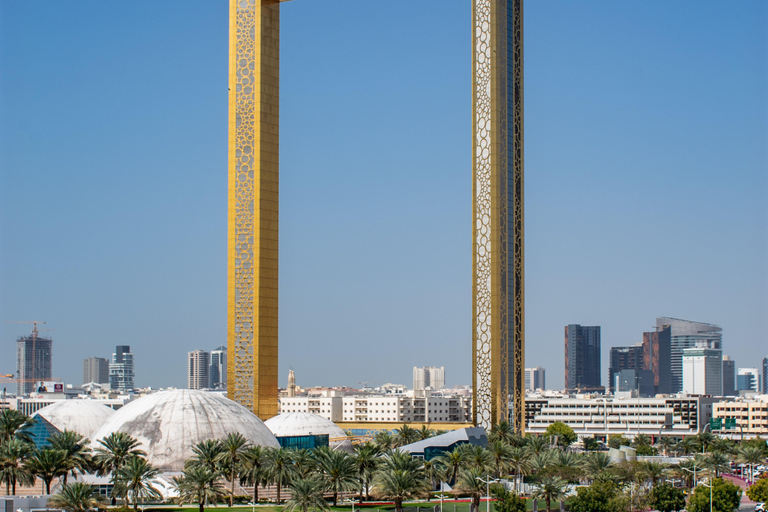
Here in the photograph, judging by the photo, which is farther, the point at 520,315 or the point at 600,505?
the point at 520,315

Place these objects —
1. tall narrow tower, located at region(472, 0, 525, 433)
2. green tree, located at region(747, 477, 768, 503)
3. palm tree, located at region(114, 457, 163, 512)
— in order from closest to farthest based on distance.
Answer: palm tree, located at region(114, 457, 163, 512)
green tree, located at region(747, 477, 768, 503)
tall narrow tower, located at region(472, 0, 525, 433)

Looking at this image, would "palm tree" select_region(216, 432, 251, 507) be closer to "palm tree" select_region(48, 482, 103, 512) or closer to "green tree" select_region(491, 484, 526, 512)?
"palm tree" select_region(48, 482, 103, 512)

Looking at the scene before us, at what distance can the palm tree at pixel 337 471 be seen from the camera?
65375 mm

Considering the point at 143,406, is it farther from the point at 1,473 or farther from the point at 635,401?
the point at 635,401

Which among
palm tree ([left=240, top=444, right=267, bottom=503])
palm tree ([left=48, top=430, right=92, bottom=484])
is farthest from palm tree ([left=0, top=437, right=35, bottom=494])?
palm tree ([left=240, top=444, right=267, bottom=503])

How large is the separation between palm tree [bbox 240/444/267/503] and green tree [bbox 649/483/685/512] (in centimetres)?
2449

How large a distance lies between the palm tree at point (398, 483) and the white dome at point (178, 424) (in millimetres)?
16199

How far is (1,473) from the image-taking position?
6494 centimetres

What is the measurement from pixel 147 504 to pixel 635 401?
346 feet

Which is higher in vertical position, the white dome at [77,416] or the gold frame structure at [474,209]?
the gold frame structure at [474,209]

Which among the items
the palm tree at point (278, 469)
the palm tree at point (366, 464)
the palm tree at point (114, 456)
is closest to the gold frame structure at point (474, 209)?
the palm tree at point (278, 469)

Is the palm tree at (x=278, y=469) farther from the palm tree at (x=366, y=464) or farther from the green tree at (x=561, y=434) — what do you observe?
the green tree at (x=561, y=434)

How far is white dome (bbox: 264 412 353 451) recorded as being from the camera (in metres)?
97.1

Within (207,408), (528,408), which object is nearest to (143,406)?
(207,408)
